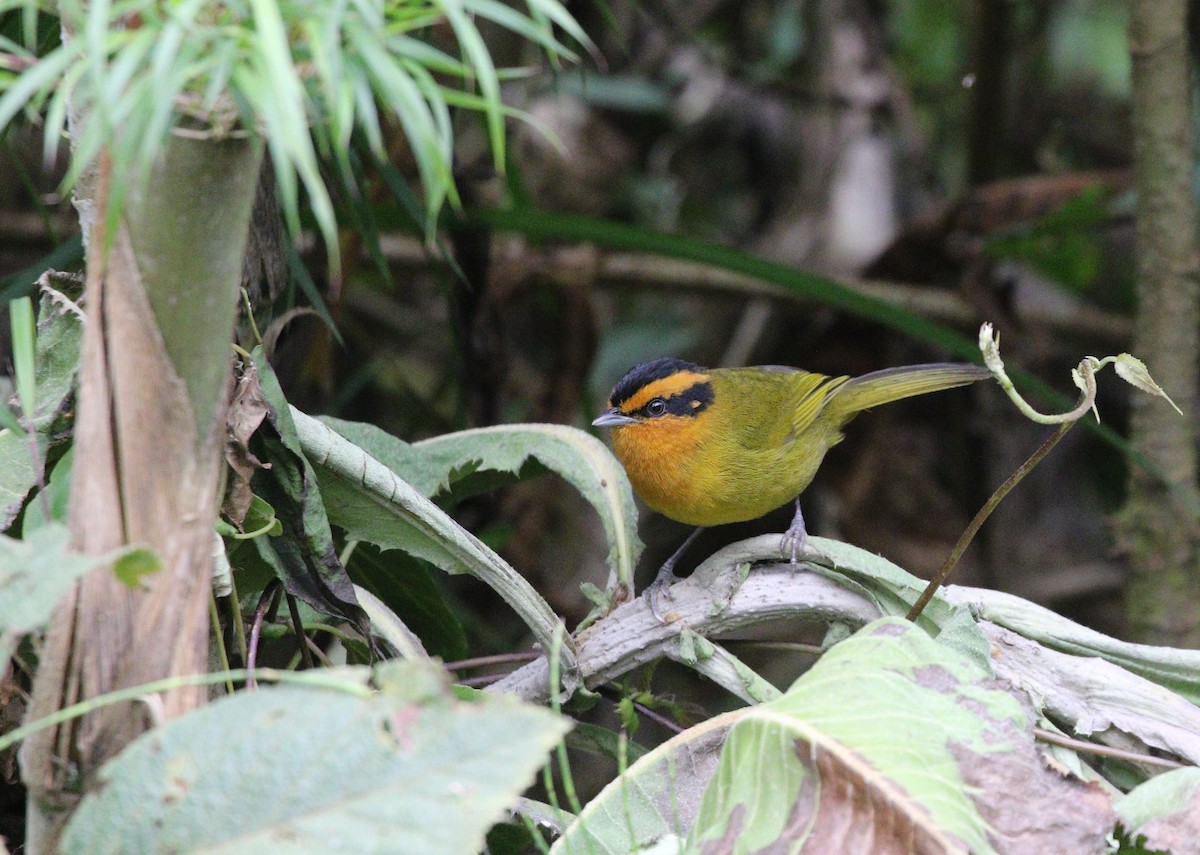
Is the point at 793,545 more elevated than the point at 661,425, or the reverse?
the point at 793,545

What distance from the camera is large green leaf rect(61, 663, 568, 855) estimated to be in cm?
109

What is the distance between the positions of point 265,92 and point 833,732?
0.97m

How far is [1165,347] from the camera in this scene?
134 inches

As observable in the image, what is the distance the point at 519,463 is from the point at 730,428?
1231 mm

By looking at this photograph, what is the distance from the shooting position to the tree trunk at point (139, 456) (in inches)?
45.0

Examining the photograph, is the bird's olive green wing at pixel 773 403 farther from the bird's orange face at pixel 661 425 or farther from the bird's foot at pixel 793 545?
the bird's foot at pixel 793 545

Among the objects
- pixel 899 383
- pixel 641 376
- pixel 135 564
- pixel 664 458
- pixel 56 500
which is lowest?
pixel 664 458

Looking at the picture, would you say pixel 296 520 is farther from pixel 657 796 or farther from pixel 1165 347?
pixel 1165 347

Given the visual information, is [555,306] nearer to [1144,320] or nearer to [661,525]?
[661,525]

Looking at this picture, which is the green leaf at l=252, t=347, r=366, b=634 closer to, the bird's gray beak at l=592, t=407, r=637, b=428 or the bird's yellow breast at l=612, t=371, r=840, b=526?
the bird's yellow breast at l=612, t=371, r=840, b=526

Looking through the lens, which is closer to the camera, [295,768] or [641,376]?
[295,768]

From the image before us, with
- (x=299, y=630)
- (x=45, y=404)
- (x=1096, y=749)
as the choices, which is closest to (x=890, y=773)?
(x=1096, y=749)

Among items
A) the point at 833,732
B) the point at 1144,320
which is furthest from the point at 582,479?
the point at 1144,320

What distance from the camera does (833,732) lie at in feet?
4.80
